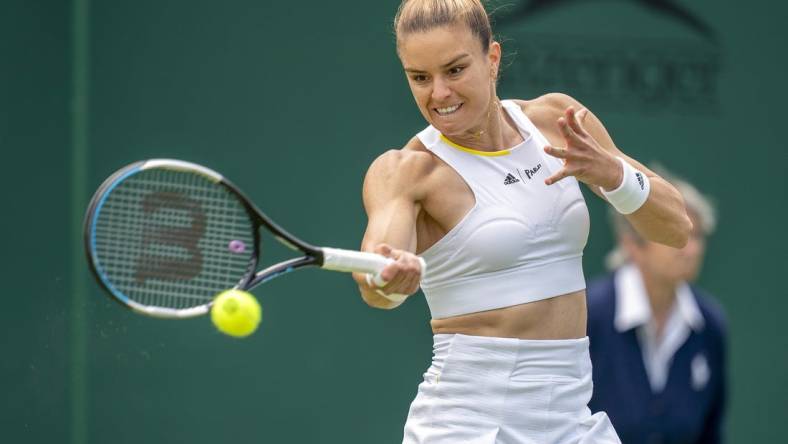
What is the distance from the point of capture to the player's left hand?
10.4ft

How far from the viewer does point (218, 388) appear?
5.43 meters

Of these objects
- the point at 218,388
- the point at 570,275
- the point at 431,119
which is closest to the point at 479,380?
the point at 570,275

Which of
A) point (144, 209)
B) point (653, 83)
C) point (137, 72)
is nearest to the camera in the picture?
point (144, 209)

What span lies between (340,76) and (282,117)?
29 cm

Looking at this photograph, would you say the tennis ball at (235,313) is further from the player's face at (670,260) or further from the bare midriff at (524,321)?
the player's face at (670,260)

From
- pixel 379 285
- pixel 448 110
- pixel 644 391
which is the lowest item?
pixel 644 391

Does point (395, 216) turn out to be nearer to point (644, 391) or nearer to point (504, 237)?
point (504, 237)

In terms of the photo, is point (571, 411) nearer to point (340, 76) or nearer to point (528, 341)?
point (528, 341)

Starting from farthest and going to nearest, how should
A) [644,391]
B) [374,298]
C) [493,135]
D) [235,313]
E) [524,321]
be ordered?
[644,391], [493,135], [524,321], [374,298], [235,313]

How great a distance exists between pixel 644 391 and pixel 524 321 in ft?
3.72

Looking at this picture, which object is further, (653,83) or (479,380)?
(653,83)

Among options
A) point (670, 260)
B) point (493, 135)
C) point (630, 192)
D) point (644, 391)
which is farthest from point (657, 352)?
point (493, 135)

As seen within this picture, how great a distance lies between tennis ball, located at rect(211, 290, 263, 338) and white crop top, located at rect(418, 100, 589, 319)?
0.55 metres

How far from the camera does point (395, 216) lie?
3131 mm
